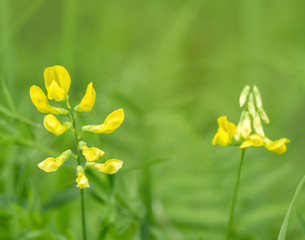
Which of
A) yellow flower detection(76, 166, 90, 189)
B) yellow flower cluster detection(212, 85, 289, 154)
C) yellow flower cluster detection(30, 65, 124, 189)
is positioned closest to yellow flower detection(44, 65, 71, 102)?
yellow flower cluster detection(30, 65, 124, 189)

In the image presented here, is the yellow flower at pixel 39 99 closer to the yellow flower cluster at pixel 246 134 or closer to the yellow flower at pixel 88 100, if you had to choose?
the yellow flower at pixel 88 100

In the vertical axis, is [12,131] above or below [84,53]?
below

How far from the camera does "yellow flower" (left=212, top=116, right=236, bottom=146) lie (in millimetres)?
656

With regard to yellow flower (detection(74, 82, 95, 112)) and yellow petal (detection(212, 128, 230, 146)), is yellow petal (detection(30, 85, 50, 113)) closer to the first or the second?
yellow flower (detection(74, 82, 95, 112))

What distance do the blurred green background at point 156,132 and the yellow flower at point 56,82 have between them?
0.20 metres

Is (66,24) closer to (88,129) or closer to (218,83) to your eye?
(88,129)

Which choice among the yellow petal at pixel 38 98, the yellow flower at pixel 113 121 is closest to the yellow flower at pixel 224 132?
the yellow flower at pixel 113 121

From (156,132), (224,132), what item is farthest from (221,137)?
(156,132)

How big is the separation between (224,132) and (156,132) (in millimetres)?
1211

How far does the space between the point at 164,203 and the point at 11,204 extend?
2.02 ft

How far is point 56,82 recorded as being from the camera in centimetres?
65

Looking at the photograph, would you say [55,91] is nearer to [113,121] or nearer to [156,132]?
[113,121]

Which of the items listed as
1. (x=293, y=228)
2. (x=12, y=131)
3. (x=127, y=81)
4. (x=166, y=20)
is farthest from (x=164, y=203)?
(x=166, y=20)

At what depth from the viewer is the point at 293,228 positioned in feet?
4.40
